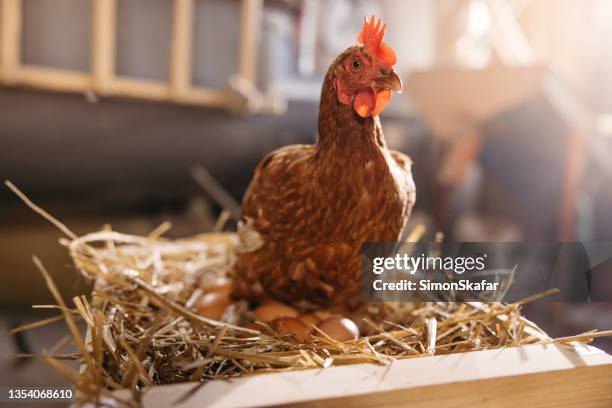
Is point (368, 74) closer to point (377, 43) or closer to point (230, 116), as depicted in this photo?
point (377, 43)

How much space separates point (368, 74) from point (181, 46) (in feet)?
4.34

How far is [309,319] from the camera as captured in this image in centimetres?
87

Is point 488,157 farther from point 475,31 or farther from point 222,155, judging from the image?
point 222,155

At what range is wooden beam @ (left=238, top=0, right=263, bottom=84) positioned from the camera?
2018 mm

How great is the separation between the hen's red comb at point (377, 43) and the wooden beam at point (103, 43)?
127cm

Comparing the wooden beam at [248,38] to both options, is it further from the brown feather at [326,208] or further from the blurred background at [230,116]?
the brown feather at [326,208]

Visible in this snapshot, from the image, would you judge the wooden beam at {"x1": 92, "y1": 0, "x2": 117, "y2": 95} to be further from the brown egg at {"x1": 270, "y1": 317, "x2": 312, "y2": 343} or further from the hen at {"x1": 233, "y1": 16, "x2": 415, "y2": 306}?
the brown egg at {"x1": 270, "y1": 317, "x2": 312, "y2": 343}

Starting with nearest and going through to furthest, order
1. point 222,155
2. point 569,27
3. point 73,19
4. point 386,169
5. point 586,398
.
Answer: point 586,398 → point 386,169 → point 73,19 → point 222,155 → point 569,27

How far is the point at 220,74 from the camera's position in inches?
80.9

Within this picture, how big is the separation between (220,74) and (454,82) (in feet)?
3.43

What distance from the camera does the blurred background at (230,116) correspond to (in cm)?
172

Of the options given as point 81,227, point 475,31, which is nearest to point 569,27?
point 475,31

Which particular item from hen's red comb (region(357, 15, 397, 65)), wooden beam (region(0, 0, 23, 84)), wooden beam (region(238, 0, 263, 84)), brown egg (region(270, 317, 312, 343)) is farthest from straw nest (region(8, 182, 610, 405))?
wooden beam (region(238, 0, 263, 84))

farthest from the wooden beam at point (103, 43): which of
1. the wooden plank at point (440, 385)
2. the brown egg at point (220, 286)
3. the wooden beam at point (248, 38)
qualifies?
the wooden plank at point (440, 385)
